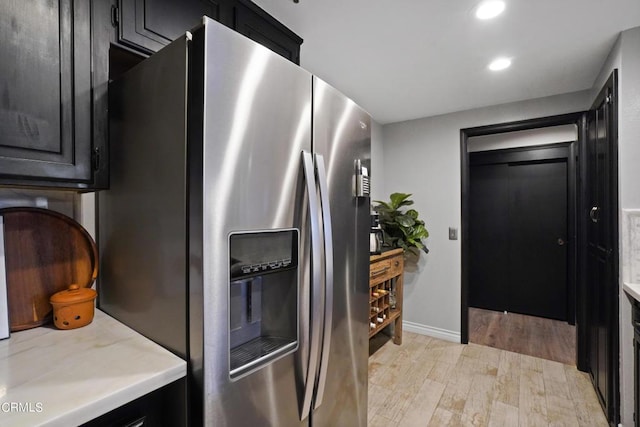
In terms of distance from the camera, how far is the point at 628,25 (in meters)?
1.69

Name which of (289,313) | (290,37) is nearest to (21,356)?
(289,313)

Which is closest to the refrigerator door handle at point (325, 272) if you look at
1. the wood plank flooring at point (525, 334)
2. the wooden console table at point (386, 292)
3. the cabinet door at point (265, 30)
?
the cabinet door at point (265, 30)

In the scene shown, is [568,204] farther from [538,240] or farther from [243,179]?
[243,179]

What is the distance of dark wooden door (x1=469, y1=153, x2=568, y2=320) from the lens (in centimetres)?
383

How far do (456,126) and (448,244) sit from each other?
122 cm

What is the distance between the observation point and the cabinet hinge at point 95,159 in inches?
39.9

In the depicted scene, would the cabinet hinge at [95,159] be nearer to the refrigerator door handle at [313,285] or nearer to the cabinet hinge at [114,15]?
the cabinet hinge at [114,15]

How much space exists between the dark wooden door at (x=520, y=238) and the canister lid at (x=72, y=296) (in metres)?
4.45

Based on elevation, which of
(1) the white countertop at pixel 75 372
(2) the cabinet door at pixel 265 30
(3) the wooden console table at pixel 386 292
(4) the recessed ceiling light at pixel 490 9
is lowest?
(3) the wooden console table at pixel 386 292

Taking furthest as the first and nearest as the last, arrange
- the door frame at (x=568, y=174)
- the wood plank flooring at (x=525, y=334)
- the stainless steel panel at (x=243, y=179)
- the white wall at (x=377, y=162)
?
the door frame at (x=568, y=174) < the white wall at (x=377, y=162) < the wood plank flooring at (x=525, y=334) < the stainless steel panel at (x=243, y=179)

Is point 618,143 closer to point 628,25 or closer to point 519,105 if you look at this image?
point 628,25

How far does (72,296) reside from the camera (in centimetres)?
104

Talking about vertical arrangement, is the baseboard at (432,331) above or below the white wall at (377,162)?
below

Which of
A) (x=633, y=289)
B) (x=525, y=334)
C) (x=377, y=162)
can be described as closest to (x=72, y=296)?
(x=633, y=289)
